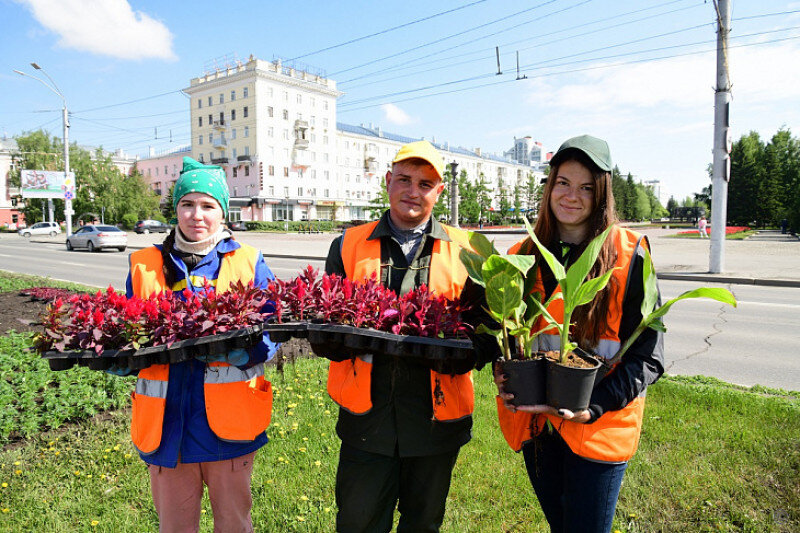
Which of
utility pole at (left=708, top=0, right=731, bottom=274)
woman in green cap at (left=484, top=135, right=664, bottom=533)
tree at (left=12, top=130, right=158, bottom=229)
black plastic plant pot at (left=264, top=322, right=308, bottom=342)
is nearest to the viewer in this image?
woman in green cap at (left=484, top=135, right=664, bottom=533)

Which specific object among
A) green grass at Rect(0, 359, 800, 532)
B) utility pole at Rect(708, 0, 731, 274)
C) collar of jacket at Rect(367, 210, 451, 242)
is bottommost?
green grass at Rect(0, 359, 800, 532)

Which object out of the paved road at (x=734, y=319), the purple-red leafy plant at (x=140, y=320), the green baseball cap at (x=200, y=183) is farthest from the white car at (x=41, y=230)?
the purple-red leafy plant at (x=140, y=320)

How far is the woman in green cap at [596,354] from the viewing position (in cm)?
182

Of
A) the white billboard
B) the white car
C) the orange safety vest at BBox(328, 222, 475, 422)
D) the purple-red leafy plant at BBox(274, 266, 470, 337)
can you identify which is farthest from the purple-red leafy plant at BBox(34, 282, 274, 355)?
the white car

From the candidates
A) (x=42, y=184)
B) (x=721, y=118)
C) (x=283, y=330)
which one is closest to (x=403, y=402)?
(x=283, y=330)

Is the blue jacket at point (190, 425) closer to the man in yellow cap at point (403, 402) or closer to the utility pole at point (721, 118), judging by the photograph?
the man in yellow cap at point (403, 402)

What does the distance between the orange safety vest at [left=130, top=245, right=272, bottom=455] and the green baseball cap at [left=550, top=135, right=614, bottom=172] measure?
162 centimetres

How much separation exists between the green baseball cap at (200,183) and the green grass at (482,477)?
53.9 inches

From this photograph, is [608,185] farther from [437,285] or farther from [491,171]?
[491,171]

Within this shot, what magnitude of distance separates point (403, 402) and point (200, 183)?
1.39 m

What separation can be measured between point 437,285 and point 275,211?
203 feet

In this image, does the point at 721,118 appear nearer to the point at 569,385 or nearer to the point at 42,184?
the point at 569,385

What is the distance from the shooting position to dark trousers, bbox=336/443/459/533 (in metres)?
2.10

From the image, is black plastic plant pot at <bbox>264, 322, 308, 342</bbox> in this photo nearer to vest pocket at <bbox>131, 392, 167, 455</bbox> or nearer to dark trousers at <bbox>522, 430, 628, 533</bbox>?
vest pocket at <bbox>131, 392, 167, 455</bbox>
